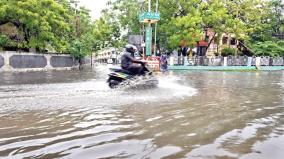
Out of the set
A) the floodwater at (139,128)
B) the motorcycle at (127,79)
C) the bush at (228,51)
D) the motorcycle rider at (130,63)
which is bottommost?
the floodwater at (139,128)

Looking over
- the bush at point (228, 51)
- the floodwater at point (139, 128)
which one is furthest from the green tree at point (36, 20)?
the bush at point (228, 51)

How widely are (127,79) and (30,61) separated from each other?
67.7 ft

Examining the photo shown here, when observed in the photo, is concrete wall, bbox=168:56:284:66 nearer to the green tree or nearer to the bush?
the bush

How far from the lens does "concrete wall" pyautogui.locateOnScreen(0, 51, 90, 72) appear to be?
27.6m

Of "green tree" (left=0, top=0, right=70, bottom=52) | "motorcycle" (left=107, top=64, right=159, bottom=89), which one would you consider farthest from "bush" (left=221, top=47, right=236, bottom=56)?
"motorcycle" (left=107, top=64, right=159, bottom=89)

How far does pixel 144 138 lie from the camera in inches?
193

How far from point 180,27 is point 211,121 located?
30.6 m

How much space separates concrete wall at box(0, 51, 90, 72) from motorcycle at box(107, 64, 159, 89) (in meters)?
18.3

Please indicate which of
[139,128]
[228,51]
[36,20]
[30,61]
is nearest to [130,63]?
[139,128]

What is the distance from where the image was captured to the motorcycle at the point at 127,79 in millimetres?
11719

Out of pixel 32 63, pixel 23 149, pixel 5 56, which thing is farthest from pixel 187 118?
pixel 32 63

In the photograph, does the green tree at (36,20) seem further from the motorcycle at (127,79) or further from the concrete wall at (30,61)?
the motorcycle at (127,79)

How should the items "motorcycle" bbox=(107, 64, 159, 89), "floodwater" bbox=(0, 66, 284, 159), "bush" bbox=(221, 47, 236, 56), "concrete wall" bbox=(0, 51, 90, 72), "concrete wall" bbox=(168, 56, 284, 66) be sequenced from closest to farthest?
1. "floodwater" bbox=(0, 66, 284, 159)
2. "motorcycle" bbox=(107, 64, 159, 89)
3. "concrete wall" bbox=(0, 51, 90, 72)
4. "concrete wall" bbox=(168, 56, 284, 66)
5. "bush" bbox=(221, 47, 236, 56)

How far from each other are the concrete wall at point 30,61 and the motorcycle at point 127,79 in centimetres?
1835
